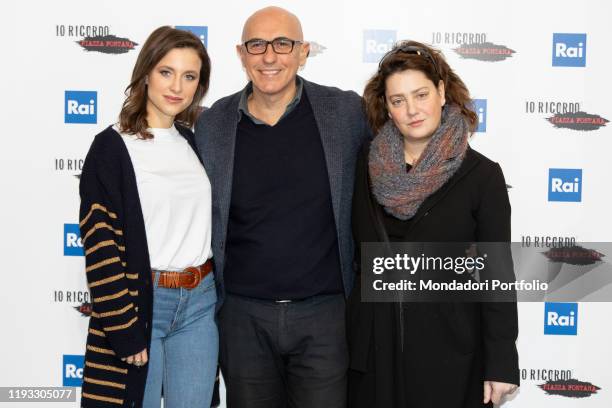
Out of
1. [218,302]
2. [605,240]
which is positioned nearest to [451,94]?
[218,302]

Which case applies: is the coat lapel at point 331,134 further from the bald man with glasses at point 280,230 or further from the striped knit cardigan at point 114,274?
A: the striped knit cardigan at point 114,274

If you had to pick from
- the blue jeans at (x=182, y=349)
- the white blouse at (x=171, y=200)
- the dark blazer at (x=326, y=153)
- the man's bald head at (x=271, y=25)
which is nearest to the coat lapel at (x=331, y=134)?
the dark blazer at (x=326, y=153)

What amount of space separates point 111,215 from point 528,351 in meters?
2.05

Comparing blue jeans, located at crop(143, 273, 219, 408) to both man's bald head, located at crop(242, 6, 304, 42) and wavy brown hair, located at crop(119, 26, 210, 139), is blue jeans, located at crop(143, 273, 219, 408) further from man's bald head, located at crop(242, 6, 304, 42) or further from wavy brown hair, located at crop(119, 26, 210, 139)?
man's bald head, located at crop(242, 6, 304, 42)

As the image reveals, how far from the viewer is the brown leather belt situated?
188 cm

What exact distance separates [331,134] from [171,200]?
60cm

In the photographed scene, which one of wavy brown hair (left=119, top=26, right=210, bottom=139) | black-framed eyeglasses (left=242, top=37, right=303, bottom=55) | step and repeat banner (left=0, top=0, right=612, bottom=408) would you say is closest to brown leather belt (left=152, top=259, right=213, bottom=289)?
wavy brown hair (left=119, top=26, right=210, bottom=139)

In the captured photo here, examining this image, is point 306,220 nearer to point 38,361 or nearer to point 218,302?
point 218,302

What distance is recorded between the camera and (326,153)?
2039 mm

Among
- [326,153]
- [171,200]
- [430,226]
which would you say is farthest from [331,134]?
[171,200]

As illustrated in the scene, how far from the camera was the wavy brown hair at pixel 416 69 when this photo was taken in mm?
1898

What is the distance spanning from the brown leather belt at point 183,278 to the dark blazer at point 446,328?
551 mm

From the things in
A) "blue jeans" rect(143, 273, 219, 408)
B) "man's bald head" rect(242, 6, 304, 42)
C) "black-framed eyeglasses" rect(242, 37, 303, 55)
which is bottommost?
"blue jeans" rect(143, 273, 219, 408)

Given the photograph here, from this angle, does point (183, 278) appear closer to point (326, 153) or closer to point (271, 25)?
point (326, 153)
